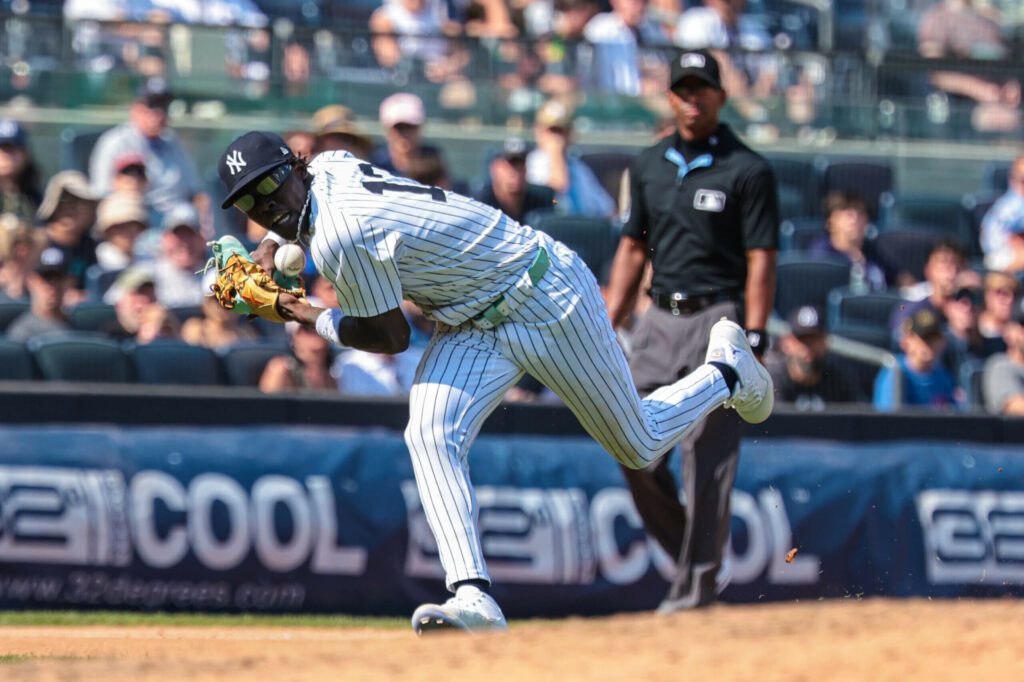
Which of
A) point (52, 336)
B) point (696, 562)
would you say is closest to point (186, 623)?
point (52, 336)

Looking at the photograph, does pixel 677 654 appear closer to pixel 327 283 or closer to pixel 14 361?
pixel 327 283

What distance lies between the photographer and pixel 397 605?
9.40m

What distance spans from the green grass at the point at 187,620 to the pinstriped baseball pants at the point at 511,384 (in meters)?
3.03

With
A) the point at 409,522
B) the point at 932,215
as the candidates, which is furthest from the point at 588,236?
the point at 932,215

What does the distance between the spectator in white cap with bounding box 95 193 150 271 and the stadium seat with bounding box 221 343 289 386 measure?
4.26 feet

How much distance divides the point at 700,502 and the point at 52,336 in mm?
4175

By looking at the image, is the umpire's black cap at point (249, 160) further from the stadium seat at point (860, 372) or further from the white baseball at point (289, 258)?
the stadium seat at point (860, 372)

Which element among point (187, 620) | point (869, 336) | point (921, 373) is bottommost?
point (187, 620)

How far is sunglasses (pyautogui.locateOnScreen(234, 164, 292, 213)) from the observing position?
227 inches

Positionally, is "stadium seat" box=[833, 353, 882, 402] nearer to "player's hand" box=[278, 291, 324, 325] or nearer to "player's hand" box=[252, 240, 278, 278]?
"player's hand" box=[252, 240, 278, 278]

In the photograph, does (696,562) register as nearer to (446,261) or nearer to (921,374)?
(446,261)

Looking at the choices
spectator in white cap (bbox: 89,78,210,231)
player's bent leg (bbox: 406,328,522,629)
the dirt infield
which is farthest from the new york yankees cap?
spectator in white cap (bbox: 89,78,210,231)

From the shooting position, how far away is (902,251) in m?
12.4

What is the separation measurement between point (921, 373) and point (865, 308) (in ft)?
3.17
